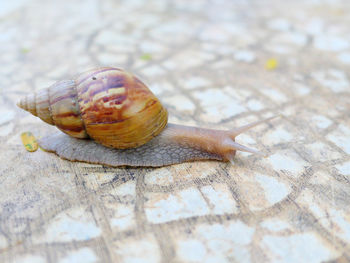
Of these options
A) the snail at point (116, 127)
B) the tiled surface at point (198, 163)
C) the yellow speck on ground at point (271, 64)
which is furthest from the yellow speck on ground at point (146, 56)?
the snail at point (116, 127)

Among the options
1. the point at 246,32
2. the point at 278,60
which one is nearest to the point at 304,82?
the point at 278,60

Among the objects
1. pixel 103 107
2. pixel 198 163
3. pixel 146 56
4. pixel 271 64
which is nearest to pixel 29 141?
pixel 103 107

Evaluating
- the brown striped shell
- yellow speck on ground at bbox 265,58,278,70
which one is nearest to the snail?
the brown striped shell

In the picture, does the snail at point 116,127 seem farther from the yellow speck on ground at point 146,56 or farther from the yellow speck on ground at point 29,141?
the yellow speck on ground at point 146,56

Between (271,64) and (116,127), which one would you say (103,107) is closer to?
(116,127)

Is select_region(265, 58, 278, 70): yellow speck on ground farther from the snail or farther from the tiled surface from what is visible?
the snail

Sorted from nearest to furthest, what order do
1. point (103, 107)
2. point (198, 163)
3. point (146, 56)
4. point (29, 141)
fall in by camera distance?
1. point (103, 107)
2. point (198, 163)
3. point (29, 141)
4. point (146, 56)

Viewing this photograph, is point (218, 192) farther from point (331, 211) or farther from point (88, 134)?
point (88, 134)
